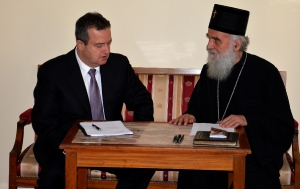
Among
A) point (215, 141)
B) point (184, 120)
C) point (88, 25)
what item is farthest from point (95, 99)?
point (215, 141)

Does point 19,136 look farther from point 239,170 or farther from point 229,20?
point 239,170

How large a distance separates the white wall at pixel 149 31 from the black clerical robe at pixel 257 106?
2.55 feet

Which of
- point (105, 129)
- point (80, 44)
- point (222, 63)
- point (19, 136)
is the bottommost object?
point (19, 136)

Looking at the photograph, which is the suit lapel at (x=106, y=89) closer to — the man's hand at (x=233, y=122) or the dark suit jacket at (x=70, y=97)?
the dark suit jacket at (x=70, y=97)

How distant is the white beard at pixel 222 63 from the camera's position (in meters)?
4.25

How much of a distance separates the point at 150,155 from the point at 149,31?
6.66 feet

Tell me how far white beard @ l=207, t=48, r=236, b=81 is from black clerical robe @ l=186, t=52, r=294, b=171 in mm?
78

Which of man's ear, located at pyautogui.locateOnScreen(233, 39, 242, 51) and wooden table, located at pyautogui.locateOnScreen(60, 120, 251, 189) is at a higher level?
man's ear, located at pyautogui.locateOnScreen(233, 39, 242, 51)

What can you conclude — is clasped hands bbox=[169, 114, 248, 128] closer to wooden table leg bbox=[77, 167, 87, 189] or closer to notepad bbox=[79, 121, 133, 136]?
notepad bbox=[79, 121, 133, 136]

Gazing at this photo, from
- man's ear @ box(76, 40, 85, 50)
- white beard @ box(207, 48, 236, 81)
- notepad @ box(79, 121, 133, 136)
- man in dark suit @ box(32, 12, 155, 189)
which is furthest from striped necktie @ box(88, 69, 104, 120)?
white beard @ box(207, 48, 236, 81)

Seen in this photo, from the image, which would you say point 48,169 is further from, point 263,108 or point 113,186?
point 263,108

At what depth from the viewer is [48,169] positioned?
13.3 feet

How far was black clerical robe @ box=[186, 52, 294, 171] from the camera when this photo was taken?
13.3 ft

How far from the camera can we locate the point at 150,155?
133 inches
